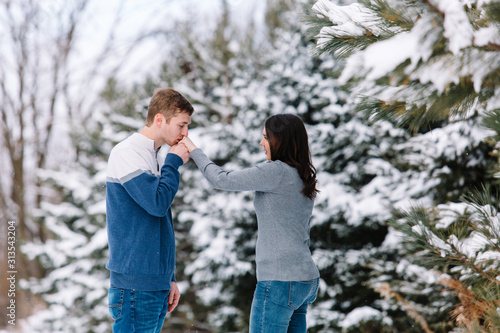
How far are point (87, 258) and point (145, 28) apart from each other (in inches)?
276

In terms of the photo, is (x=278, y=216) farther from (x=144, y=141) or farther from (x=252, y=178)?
(x=144, y=141)

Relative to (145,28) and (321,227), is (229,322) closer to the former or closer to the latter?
(321,227)

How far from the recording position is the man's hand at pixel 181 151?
6.24 ft

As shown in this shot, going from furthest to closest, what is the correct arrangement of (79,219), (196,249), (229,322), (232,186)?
(79,219) → (196,249) → (229,322) → (232,186)

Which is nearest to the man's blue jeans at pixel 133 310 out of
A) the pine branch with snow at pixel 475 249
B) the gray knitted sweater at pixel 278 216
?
the gray knitted sweater at pixel 278 216

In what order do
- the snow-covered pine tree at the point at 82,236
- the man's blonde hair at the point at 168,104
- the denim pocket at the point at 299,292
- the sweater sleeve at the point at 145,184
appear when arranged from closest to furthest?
1. the sweater sleeve at the point at 145,184
2. the denim pocket at the point at 299,292
3. the man's blonde hair at the point at 168,104
4. the snow-covered pine tree at the point at 82,236

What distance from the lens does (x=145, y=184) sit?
5.64ft

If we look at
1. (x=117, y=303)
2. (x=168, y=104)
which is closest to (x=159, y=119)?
(x=168, y=104)

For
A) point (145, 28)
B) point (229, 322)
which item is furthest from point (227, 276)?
point (145, 28)

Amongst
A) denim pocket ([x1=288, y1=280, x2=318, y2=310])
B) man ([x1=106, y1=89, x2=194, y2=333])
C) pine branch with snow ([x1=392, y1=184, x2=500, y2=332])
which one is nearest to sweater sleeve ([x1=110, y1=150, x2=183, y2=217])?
man ([x1=106, y1=89, x2=194, y2=333])

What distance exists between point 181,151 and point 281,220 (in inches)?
21.7

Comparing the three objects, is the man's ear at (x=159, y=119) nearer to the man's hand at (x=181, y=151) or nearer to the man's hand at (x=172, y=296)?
the man's hand at (x=181, y=151)

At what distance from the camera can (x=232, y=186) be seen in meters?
1.85

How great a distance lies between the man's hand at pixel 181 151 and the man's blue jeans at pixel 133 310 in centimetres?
61
